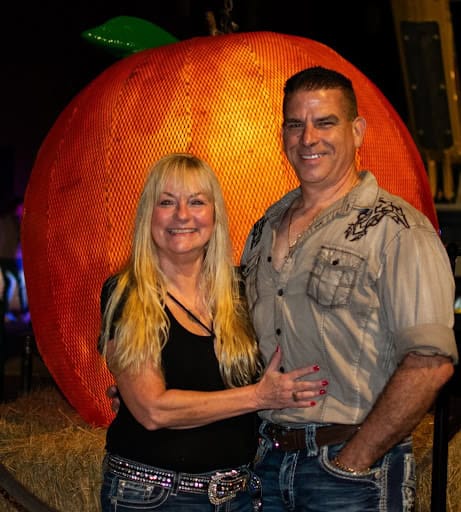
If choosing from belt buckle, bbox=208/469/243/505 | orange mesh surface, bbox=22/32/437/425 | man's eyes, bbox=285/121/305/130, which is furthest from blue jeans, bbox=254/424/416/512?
orange mesh surface, bbox=22/32/437/425

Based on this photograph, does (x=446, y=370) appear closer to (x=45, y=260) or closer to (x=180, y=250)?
(x=180, y=250)

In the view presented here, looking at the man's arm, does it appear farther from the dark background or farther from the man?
the dark background

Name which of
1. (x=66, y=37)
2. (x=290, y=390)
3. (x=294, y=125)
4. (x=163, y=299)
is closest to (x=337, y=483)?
(x=290, y=390)

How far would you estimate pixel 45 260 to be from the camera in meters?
4.09

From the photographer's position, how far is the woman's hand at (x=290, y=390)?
2406 mm

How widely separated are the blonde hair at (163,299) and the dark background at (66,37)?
9.57 meters

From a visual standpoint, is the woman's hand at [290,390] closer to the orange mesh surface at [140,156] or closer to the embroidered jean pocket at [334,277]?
the embroidered jean pocket at [334,277]

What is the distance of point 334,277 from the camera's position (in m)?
2.40

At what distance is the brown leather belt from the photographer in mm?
2393

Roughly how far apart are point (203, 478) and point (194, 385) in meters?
0.22

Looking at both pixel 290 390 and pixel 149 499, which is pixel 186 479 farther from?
pixel 290 390

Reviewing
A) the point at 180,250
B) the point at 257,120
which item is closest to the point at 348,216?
the point at 180,250

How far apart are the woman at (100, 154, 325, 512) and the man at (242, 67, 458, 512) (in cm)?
7

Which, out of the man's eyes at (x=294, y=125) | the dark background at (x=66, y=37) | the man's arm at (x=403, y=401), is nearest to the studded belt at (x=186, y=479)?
the man's arm at (x=403, y=401)
